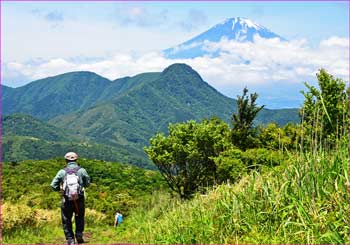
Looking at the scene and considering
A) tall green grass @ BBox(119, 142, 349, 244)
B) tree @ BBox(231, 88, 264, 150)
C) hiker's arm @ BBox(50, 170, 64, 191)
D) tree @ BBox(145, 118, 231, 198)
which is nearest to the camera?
tall green grass @ BBox(119, 142, 349, 244)

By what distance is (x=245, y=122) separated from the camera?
34250 millimetres

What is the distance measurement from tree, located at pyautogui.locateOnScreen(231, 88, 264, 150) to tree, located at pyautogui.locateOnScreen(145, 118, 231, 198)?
826 millimetres

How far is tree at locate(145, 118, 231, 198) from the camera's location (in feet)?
107

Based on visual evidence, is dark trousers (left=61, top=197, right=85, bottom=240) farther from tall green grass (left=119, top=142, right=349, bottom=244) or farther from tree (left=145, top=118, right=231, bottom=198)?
tree (left=145, top=118, right=231, bottom=198)

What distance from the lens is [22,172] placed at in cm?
5669

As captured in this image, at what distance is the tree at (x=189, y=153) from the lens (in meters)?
32.7

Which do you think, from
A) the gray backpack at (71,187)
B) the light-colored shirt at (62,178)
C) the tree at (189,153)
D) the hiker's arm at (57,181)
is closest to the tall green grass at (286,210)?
the gray backpack at (71,187)

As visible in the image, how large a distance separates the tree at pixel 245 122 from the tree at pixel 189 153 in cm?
83

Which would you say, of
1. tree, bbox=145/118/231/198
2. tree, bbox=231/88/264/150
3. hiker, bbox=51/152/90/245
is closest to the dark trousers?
hiker, bbox=51/152/90/245

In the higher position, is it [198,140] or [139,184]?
[198,140]

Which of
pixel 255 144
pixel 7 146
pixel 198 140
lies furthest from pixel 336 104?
pixel 7 146

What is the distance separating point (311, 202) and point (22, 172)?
5527cm

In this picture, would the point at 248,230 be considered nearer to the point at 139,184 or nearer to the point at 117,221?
the point at 117,221

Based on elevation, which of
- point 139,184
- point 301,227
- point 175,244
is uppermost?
point 301,227
